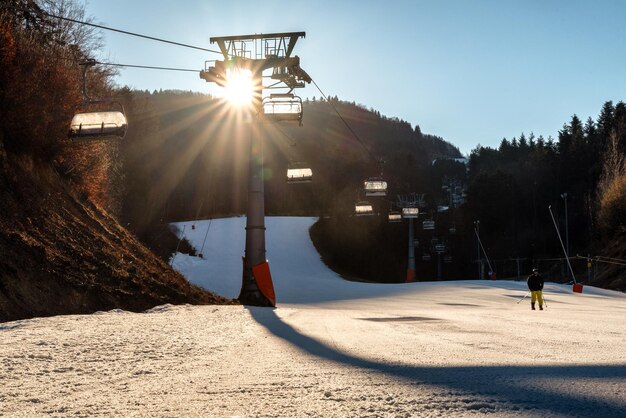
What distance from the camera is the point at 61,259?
51.9ft

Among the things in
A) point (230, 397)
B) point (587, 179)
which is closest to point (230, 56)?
point (230, 397)

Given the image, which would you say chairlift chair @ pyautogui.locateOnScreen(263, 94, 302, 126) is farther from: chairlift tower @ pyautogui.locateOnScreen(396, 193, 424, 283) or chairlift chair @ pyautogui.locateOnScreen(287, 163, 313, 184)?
chairlift tower @ pyautogui.locateOnScreen(396, 193, 424, 283)

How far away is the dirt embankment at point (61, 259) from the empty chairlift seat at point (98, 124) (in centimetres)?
314

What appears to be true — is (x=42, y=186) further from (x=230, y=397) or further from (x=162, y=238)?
(x=162, y=238)

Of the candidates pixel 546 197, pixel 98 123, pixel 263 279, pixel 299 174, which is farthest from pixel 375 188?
pixel 546 197

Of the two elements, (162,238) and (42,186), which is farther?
(162,238)

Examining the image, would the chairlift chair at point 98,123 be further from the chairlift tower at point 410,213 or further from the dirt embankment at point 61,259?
the chairlift tower at point 410,213

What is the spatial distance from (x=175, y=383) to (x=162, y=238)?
56304mm

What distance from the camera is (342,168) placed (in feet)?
375

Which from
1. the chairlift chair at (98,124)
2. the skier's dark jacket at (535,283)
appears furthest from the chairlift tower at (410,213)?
the chairlift chair at (98,124)

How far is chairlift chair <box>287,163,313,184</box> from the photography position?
85.6 feet

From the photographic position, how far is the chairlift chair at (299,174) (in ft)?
85.6

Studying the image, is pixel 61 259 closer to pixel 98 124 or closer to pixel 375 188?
pixel 98 124

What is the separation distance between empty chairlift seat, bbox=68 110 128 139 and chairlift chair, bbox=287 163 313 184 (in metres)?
12.3
